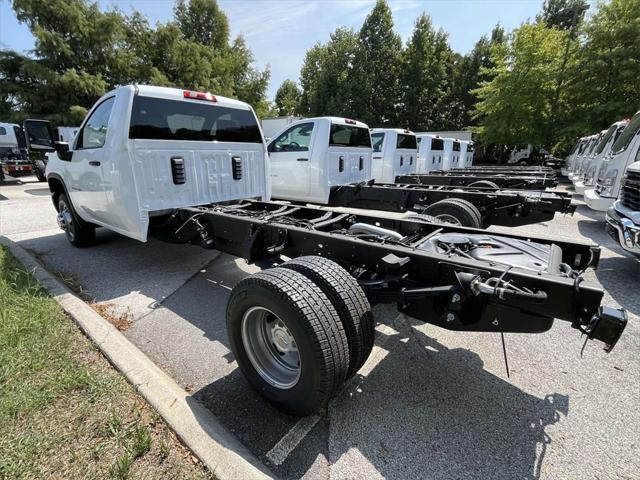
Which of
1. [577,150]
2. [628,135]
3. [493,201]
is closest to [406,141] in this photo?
[628,135]

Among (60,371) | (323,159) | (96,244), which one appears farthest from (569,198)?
(96,244)

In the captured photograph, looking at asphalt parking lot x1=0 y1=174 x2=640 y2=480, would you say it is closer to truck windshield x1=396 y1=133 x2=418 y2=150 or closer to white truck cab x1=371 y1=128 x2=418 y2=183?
white truck cab x1=371 y1=128 x2=418 y2=183

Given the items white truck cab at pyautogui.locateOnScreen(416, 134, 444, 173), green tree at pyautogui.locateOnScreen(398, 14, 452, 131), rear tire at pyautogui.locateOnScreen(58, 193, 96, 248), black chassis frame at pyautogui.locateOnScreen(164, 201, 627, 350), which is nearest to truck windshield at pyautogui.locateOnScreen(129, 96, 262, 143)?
black chassis frame at pyautogui.locateOnScreen(164, 201, 627, 350)

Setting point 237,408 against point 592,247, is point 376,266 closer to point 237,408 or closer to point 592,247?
point 237,408

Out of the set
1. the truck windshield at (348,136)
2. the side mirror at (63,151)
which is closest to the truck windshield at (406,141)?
the truck windshield at (348,136)

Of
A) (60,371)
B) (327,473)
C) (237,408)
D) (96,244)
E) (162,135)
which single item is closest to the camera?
(327,473)

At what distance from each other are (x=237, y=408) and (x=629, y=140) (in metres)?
8.42

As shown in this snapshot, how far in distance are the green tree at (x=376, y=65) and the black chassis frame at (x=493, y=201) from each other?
105 ft

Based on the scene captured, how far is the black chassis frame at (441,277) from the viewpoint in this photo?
1.61m

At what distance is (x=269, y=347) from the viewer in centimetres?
233

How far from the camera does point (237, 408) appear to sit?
2.17 meters

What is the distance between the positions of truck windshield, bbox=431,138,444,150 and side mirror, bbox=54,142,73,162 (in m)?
11.9

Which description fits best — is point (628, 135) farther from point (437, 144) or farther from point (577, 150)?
point (577, 150)

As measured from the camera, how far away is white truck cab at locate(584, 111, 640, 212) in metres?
6.11
